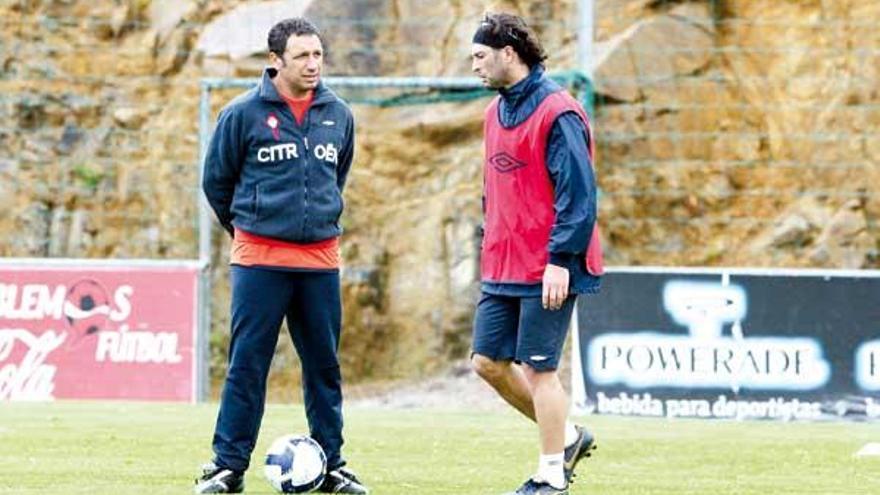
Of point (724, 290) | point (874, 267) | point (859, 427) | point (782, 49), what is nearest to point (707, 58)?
point (782, 49)

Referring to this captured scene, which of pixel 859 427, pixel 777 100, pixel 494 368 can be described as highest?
pixel 777 100

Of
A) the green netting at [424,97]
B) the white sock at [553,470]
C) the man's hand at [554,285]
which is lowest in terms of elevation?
the white sock at [553,470]

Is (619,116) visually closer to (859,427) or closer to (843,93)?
(843,93)

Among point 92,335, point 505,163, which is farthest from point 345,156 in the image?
point 92,335

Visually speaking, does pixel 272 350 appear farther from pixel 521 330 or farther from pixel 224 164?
pixel 521 330

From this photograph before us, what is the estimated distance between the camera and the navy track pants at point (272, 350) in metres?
9.79

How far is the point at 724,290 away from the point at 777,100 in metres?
5.73

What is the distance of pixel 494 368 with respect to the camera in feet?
31.8

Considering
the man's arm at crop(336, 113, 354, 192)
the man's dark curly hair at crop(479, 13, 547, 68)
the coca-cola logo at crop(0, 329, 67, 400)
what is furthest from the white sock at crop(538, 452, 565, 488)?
the coca-cola logo at crop(0, 329, 67, 400)

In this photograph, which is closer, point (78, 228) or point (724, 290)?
point (724, 290)

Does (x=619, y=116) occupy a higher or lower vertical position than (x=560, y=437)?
higher

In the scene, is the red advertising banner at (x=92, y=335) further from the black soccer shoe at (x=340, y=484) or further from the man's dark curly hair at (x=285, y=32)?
the man's dark curly hair at (x=285, y=32)

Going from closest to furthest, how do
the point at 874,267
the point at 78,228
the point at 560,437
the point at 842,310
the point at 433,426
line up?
the point at 560,437
the point at 433,426
the point at 842,310
the point at 874,267
the point at 78,228

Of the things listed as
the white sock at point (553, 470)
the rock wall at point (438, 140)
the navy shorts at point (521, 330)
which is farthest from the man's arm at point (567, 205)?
the rock wall at point (438, 140)
